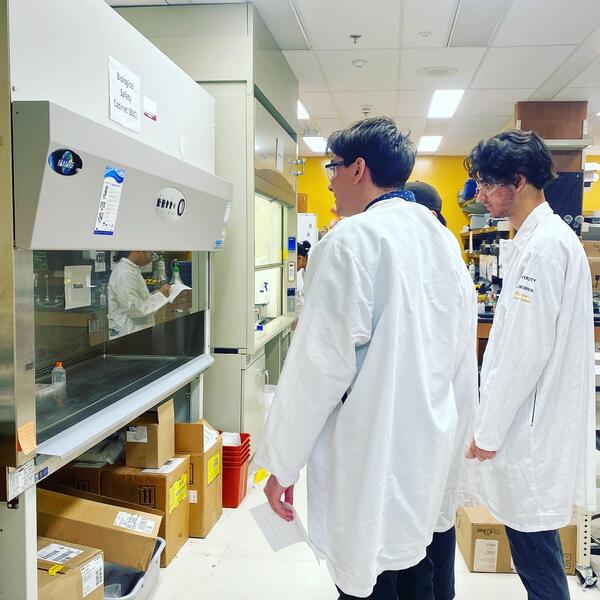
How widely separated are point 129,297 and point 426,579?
1390mm

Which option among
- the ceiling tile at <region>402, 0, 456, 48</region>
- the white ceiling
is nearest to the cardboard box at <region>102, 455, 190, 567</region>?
the white ceiling

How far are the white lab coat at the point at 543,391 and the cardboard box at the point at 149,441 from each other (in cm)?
128

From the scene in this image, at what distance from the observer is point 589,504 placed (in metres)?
1.62

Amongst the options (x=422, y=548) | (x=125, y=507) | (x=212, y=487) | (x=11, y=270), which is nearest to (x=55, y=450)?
(x=11, y=270)

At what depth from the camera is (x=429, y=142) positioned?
7414mm

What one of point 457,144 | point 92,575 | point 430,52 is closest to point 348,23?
point 430,52

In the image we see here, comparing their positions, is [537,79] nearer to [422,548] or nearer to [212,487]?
[212,487]

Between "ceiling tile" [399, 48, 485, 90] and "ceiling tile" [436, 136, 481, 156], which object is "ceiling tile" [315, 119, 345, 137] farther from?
"ceiling tile" [436, 136, 481, 156]

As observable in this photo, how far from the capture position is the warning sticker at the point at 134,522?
199cm

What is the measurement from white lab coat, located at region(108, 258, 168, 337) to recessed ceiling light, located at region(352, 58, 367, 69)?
2.55 metres

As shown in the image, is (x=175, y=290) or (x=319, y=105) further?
(x=319, y=105)

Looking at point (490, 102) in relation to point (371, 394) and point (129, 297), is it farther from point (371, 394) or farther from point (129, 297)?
point (371, 394)

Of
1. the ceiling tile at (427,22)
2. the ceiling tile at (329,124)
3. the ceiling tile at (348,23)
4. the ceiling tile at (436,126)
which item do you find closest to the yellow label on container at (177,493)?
the ceiling tile at (348,23)

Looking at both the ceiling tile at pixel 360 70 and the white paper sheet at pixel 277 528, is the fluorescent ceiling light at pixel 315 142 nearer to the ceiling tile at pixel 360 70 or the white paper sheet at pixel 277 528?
the ceiling tile at pixel 360 70
